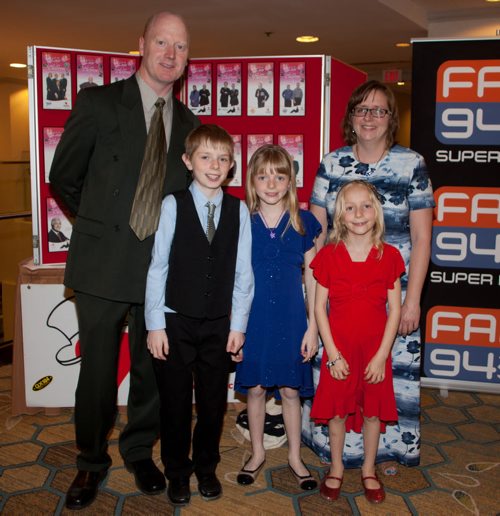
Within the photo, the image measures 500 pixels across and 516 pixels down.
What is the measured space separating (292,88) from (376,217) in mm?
1047

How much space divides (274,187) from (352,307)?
1.71 feet

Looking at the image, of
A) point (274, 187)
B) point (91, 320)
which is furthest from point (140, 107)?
point (91, 320)

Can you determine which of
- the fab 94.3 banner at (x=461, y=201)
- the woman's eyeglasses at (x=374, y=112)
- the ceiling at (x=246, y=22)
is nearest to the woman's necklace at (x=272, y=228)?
the woman's eyeglasses at (x=374, y=112)

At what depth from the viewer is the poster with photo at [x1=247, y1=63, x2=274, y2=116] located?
9.95 feet

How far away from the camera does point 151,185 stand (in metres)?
2.22

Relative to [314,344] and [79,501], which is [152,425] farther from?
[314,344]

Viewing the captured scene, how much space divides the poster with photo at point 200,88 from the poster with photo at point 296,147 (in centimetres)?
40

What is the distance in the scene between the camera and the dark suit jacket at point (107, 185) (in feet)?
7.18

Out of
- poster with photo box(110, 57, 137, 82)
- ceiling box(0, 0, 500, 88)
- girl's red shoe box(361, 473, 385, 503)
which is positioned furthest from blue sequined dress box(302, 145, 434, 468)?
ceiling box(0, 0, 500, 88)

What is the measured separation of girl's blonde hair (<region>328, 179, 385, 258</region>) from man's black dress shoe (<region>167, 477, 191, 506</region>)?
106 cm

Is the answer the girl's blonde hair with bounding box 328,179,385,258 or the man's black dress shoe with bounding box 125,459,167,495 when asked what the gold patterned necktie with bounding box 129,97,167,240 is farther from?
the man's black dress shoe with bounding box 125,459,167,495

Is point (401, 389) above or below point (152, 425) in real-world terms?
above

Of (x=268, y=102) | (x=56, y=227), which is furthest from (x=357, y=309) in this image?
(x=56, y=227)

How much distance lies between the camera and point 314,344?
2330 mm
